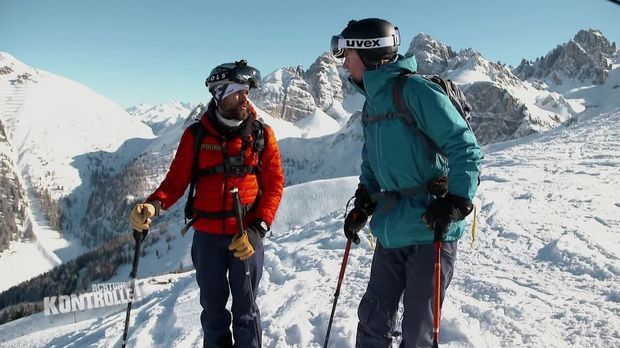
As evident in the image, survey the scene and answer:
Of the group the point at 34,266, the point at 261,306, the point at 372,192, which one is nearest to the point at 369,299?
the point at 372,192

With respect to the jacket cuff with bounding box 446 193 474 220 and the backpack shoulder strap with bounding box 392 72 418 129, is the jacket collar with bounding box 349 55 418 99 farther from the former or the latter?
the jacket cuff with bounding box 446 193 474 220

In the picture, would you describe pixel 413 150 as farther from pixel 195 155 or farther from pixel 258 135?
pixel 195 155

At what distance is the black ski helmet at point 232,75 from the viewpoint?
4566mm

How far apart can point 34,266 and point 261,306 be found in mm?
190795

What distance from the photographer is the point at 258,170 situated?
4.79 meters

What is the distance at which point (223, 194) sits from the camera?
15.0 ft

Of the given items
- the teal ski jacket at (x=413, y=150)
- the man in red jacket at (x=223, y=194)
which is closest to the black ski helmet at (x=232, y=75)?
the man in red jacket at (x=223, y=194)

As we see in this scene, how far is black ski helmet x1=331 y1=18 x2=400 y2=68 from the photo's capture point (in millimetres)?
3785

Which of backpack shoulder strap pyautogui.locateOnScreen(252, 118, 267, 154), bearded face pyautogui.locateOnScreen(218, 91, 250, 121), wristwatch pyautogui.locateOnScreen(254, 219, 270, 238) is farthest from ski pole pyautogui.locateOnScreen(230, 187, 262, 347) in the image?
bearded face pyautogui.locateOnScreen(218, 91, 250, 121)

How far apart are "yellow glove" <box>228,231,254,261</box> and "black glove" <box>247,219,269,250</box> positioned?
139 millimetres

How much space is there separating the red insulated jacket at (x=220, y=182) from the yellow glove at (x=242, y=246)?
0.34 meters

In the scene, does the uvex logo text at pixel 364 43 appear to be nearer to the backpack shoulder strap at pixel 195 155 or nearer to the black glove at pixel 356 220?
the black glove at pixel 356 220

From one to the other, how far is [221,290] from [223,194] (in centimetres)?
109

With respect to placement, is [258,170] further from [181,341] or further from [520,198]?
[520,198]
